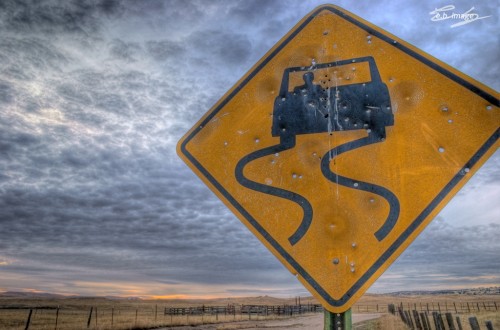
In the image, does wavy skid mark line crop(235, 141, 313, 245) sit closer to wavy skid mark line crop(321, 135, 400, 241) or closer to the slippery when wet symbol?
the slippery when wet symbol

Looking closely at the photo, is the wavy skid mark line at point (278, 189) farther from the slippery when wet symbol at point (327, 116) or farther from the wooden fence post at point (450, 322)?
the wooden fence post at point (450, 322)

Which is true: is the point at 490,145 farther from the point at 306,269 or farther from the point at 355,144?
the point at 306,269

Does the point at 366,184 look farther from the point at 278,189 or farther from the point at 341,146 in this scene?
the point at 278,189

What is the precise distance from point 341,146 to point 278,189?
0.41 metres

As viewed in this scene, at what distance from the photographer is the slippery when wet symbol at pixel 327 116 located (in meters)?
2.00

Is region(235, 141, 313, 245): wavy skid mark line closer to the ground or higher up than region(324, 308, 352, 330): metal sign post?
higher up

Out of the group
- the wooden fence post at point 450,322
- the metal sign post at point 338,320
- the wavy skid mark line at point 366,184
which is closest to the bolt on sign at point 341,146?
the wavy skid mark line at point 366,184

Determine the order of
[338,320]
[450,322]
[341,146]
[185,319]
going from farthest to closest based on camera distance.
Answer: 1. [185,319]
2. [450,322]
3. [341,146]
4. [338,320]

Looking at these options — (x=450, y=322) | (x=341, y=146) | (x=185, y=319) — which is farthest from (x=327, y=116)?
(x=185, y=319)

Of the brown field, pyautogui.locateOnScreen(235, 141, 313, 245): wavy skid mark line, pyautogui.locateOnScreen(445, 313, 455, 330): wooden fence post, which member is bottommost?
the brown field

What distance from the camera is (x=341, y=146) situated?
6.73 feet

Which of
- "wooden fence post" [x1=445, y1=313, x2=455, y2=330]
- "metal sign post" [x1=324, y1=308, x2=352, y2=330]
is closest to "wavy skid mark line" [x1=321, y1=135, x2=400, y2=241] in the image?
"metal sign post" [x1=324, y1=308, x2=352, y2=330]

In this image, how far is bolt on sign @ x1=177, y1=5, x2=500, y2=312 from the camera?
185 centimetres

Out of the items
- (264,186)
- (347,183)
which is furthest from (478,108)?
(264,186)
